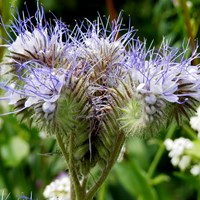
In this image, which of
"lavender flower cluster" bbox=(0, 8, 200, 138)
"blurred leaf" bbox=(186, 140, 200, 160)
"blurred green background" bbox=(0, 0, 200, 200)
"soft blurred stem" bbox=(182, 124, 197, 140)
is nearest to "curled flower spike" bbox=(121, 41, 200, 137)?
"lavender flower cluster" bbox=(0, 8, 200, 138)

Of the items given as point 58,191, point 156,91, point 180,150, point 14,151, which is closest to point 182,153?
point 180,150

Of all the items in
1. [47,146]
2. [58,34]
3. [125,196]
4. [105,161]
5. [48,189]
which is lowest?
[125,196]

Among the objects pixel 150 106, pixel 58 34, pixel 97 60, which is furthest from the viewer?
pixel 58 34

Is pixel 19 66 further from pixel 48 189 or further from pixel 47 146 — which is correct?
pixel 47 146

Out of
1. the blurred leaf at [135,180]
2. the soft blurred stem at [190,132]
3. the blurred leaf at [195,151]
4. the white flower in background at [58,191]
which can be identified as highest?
the blurred leaf at [195,151]

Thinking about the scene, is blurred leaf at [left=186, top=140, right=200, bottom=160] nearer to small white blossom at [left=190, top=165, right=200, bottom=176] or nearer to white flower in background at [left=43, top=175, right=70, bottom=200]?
small white blossom at [left=190, top=165, right=200, bottom=176]

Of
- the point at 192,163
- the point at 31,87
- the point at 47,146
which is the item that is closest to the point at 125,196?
the point at 47,146

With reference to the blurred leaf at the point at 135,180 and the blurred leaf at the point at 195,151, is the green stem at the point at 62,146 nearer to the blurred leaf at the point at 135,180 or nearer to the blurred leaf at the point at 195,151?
the blurred leaf at the point at 195,151

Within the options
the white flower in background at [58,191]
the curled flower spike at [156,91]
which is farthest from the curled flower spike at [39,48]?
the white flower in background at [58,191]
